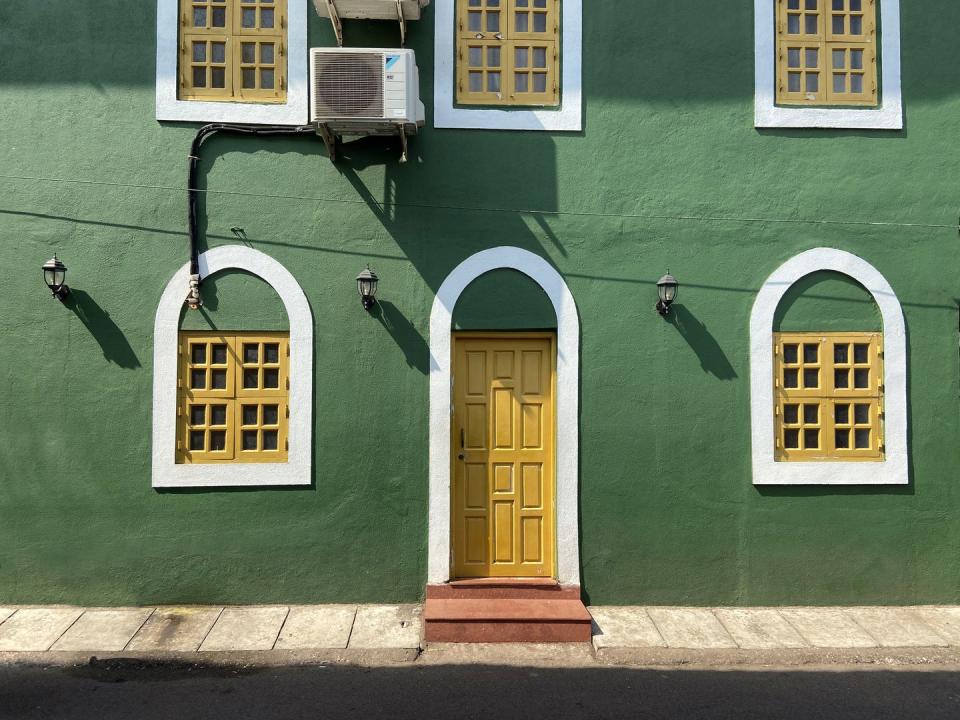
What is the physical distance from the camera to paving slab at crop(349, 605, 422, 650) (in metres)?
5.36

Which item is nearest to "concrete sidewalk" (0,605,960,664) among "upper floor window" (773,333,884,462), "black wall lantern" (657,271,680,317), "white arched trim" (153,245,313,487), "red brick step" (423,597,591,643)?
"red brick step" (423,597,591,643)

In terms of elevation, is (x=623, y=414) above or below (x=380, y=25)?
below

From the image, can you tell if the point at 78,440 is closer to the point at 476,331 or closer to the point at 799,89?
the point at 476,331

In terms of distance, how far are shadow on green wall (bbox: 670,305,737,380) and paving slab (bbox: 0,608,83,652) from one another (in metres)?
5.52

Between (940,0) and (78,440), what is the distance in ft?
27.5

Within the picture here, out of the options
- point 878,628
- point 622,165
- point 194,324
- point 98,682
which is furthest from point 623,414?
point 98,682

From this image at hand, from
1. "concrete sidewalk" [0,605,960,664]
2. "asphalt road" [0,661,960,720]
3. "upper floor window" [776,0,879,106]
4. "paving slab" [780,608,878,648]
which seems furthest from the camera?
"upper floor window" [776,0,879,106]

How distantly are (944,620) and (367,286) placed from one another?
548 centimetres

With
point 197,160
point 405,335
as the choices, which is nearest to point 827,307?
point 405,335

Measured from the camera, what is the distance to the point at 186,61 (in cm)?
618

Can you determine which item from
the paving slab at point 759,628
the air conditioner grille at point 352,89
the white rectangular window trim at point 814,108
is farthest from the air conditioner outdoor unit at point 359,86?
the paving slab at point 759,628

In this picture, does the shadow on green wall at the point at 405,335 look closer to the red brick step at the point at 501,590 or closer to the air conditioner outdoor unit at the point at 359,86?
the air conditioner outdoor unit at the point at 359,86

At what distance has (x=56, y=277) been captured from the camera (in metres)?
5.96

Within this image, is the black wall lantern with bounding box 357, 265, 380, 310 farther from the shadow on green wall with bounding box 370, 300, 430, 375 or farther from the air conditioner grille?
the air conditioner grille
